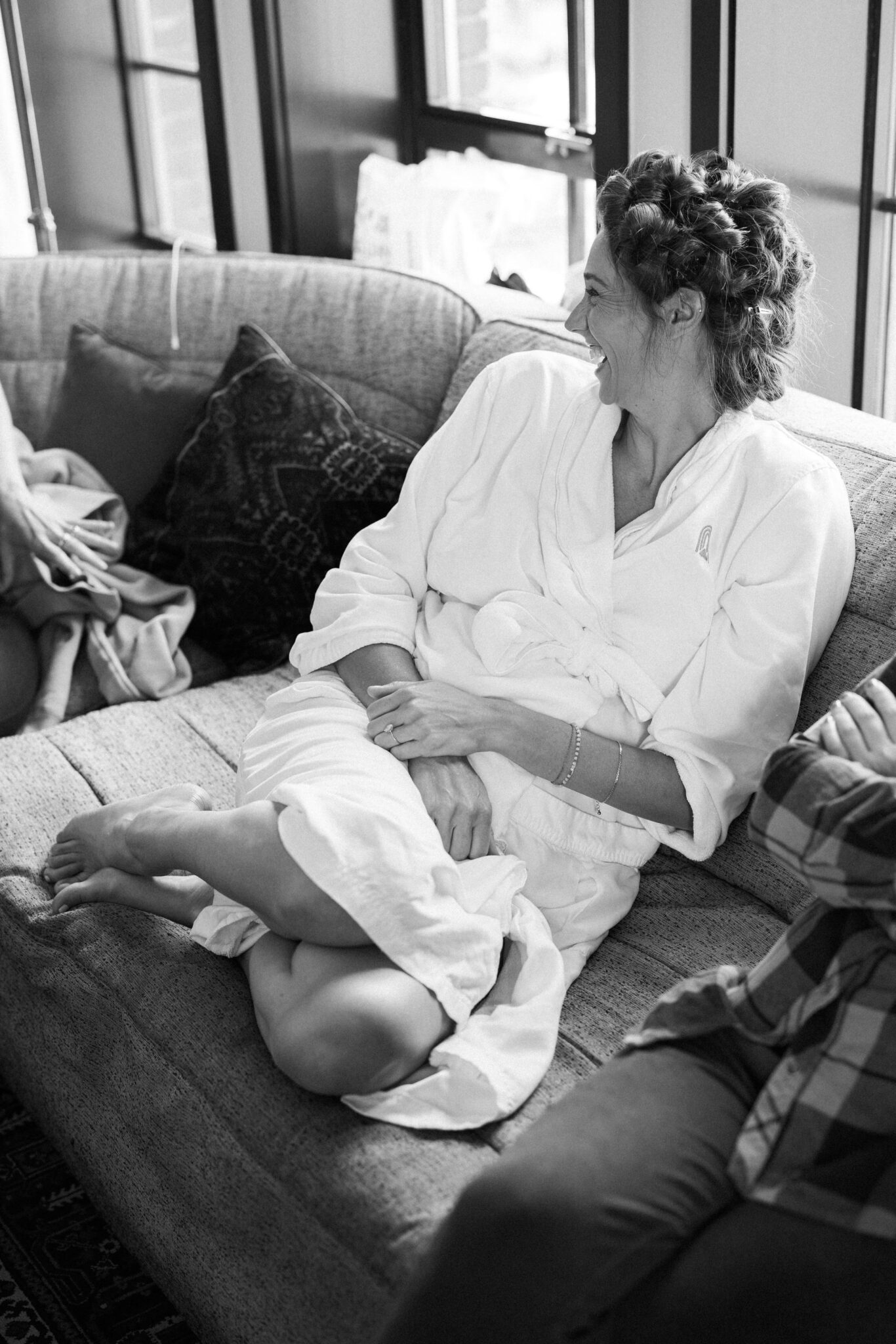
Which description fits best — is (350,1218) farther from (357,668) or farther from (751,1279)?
(357,668)

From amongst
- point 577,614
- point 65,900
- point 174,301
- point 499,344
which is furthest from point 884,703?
point 174,301

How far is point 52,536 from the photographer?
2471 mm

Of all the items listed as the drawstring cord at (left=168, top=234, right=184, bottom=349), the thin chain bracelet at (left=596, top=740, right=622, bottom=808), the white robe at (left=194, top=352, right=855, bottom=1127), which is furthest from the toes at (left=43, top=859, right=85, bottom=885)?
the drawstring cord at (left=168, top=234, right=184, bottom=349)

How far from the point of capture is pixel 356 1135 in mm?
1428

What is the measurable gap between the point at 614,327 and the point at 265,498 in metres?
0.86

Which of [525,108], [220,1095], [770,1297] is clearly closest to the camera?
[770,1297]

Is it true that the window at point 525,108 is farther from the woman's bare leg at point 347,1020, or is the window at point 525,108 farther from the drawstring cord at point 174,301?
the woman's bare leg at point 347,1020

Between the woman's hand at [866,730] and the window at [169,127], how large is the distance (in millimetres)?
2800

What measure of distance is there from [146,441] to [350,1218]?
1.70m

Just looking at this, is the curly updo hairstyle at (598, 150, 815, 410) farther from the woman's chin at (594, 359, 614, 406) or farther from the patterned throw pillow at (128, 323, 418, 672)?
the patterned throw pillow at (128, 323, 418, 672)

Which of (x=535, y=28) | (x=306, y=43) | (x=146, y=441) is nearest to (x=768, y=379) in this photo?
(x=146, y=441)

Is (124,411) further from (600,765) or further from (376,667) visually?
(600,765)

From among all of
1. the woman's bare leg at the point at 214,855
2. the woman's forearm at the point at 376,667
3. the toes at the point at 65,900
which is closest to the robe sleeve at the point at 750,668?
the woman's forearm at the point at 376,667

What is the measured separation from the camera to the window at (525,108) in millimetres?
2945
